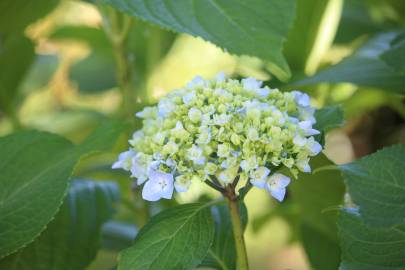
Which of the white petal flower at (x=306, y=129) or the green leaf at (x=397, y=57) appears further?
the green leaf at (x=397, y=57)

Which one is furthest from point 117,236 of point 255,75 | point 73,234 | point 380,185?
point 380,185

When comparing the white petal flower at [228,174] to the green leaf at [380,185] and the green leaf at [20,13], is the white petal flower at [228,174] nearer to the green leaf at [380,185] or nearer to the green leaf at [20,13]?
the green leaf at [380,185]

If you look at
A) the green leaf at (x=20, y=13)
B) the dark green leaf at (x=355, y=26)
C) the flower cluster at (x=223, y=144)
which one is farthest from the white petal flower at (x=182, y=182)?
the dark green leaf at (x=355, y=26)

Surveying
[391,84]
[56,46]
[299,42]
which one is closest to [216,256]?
[391,84]

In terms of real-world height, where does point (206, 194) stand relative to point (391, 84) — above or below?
below

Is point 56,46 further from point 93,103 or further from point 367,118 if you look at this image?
point 367,118

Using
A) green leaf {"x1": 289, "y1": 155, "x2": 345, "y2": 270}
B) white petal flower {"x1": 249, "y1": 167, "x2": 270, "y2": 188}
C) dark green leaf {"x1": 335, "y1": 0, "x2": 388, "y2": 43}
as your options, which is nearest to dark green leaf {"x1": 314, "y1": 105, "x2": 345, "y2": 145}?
white petal flower {"x1": 249, "y1": 167, "x2": 270, "y2": 188}
